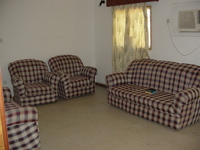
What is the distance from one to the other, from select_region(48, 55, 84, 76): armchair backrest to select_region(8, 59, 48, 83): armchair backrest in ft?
0.68

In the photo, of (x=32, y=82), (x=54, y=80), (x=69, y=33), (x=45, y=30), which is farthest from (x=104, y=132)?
(x=69, y=33)

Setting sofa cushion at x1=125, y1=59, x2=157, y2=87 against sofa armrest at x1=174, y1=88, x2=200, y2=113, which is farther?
sofa cushion at x1=125, y1=59, x2=157, y2=87

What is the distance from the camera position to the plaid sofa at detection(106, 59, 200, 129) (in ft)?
11.0

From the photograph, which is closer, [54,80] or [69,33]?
[54,80]

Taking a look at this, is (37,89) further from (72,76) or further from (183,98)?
(183,98)

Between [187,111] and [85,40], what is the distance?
3566 mm

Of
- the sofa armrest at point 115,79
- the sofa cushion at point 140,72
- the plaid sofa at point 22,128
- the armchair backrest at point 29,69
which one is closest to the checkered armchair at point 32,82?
the armchair backrest at point 29,69

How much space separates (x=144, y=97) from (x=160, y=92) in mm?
434

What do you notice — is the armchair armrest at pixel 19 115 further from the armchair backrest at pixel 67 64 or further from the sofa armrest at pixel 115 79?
the armchair backrest at pixel 67 64

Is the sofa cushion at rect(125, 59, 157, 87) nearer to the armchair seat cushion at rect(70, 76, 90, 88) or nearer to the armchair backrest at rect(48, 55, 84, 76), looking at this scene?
the armchair seat cushion at rect(70, 76, 90, 88)

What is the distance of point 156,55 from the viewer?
4.71 m

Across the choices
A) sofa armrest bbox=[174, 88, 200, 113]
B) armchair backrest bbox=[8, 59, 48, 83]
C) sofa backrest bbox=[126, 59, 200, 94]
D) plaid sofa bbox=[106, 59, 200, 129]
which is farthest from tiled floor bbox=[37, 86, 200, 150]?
armchair backrest bbox=[8, 59, 48, 83]

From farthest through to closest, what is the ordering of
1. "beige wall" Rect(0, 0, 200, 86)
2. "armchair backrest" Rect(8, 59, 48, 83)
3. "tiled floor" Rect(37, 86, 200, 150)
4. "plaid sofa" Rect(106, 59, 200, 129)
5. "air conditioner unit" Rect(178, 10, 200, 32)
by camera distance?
"armchair backrest" Rect(8, 59, 48, 83) < "beige wall" Rect(0, 0, 200, 86) < "air conditioner unit" Rect(178, 10, 200, 32) < "plaid sofa" Rect(106, 59, 200, 129) < "tiled floor" Rect(37, 86, 200, 150)

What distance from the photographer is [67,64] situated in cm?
555
